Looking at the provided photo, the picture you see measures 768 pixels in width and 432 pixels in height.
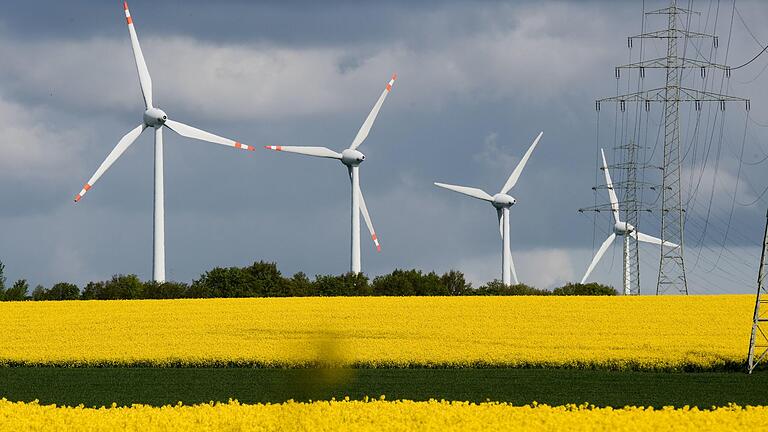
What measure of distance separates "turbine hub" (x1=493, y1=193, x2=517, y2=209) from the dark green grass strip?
69519mm

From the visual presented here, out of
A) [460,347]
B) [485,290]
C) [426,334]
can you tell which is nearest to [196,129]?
[485,290]

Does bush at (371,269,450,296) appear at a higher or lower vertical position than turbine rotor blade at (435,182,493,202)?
lower

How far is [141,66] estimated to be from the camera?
93250mm

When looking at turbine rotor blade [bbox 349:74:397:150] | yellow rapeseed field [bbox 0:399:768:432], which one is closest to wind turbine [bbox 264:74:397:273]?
turbine rotor blade [bbox 349:74:397:150]

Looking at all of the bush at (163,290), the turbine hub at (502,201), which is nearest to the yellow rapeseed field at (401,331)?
the bush at (163,290)

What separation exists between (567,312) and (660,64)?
33283 millimetres

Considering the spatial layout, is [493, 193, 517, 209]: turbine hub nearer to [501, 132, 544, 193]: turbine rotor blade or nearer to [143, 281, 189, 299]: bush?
[501, 132, 544, 193]: turbine rotor blade

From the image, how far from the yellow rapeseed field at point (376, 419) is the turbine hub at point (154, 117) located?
66352 millimetres

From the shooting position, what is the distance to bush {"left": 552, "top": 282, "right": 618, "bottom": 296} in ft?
369

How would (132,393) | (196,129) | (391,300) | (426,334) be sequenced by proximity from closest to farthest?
(132,393) < (426,334) < (391,300) < (196,129)

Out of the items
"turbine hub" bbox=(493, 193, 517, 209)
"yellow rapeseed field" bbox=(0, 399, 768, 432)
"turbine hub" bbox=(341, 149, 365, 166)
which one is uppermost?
"turbine hub" bbox=(341, 149, 365, 166)

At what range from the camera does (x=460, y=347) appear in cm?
5069

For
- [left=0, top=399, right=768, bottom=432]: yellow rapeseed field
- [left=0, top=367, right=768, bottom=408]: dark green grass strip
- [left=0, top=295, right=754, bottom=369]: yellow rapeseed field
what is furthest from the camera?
[left=0, top=295, right=754, bottom=369]: yellow rapeseed field

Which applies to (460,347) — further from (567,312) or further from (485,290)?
(485,290)
